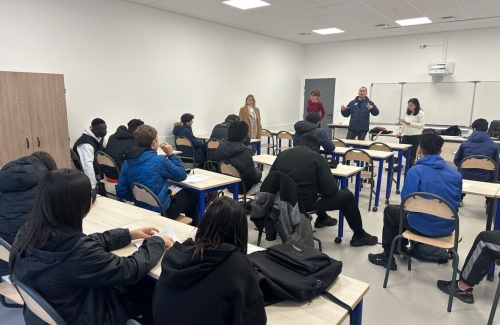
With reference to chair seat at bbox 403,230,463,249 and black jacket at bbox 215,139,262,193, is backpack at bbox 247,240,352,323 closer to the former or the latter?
chair seat at bbox 403,230,463,249

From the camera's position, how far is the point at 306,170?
9.67 feet

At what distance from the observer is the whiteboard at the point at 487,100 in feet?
24.0

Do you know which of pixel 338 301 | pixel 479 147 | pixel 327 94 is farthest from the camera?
pixel 327 94

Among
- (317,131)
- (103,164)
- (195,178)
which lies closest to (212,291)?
(195,178)

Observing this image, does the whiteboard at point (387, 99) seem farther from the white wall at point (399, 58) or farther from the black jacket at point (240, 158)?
the black jacket at point (240, 158)

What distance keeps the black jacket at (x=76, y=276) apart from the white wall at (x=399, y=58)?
856 cm

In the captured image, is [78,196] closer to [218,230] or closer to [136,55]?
[218,230]

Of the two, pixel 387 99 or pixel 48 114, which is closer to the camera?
pixel 48 114

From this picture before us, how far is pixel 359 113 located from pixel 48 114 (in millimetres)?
5518

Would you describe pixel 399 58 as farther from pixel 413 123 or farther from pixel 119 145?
pixel 119 145

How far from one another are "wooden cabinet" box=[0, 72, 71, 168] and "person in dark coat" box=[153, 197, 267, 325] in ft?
12.2

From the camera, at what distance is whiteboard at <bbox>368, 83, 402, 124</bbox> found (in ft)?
28.0

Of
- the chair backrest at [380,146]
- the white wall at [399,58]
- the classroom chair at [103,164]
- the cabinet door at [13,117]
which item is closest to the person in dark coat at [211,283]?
the classroom chair at [103,164]

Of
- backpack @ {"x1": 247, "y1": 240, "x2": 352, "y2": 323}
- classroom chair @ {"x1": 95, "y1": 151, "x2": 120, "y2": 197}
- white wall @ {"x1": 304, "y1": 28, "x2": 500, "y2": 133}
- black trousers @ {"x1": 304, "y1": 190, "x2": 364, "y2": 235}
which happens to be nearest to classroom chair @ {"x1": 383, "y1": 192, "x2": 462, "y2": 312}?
black trousers @ {"x1": 304, "y1": 190, "x2": 364, "y2": 235}
